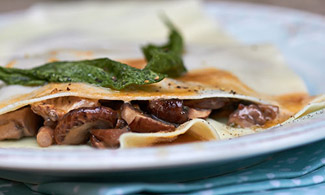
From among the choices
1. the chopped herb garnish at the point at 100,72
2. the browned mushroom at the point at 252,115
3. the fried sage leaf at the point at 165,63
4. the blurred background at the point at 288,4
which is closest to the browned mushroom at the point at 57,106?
the chopped herb garnish at the point at 100,72

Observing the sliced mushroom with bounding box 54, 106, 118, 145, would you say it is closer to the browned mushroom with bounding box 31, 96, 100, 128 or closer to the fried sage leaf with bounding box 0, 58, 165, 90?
the browned mushroom with bounding box 31, 96, 100, 128

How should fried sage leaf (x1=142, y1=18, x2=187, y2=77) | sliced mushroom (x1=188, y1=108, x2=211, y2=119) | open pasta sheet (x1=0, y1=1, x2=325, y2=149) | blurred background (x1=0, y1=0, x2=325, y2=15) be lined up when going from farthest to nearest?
blurred background (x1=0, y1=0, x2=325, y2=15)
fried sage leaf (x1=142, y1=18, x2=187, y2=77)
sliced mushroom (x1=188, y1=108, x2=211, y2=119)
open pasta sheet (x1=0, y1=1, x2=325, y2=149)

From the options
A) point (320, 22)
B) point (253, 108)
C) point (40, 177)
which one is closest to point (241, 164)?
point (253, 108)

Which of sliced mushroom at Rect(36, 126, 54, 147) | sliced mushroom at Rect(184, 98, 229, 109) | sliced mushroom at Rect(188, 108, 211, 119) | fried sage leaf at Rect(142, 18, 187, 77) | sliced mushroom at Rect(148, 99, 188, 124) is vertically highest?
fried sage leaf at Rect(142, 18, 187, 77)

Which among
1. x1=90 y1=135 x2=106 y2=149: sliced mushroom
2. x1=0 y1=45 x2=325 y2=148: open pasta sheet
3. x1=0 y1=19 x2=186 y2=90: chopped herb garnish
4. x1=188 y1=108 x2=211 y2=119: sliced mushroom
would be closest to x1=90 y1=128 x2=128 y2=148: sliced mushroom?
x1=90 y1=135 x2=106 y2=149: sliced mushroom

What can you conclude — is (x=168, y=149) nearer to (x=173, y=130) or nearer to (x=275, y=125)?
(x=173, y=130)
